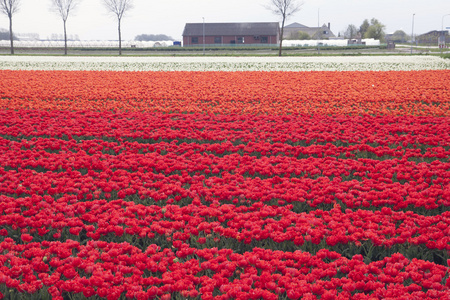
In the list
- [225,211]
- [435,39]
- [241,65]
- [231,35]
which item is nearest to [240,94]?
[225,211]

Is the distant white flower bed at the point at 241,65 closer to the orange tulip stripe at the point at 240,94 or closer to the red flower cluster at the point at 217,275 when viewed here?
the orange tulip stripe at the point at 240,94

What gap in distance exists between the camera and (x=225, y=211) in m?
4.73

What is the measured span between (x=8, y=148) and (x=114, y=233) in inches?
172

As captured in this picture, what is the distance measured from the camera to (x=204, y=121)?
995cm

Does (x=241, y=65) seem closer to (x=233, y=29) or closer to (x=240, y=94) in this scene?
(x=240, y=94)

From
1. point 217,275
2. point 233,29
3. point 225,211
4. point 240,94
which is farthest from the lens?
point 233,29

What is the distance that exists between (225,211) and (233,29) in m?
83.7

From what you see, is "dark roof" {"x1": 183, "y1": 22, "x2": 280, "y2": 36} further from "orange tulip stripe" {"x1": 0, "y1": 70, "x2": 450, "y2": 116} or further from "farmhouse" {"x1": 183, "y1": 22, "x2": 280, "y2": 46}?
"orange tulip stripe" {"x1": 0, "y1": 70, "x2": 450, "y2": 116}

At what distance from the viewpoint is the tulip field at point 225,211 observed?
3.37 m

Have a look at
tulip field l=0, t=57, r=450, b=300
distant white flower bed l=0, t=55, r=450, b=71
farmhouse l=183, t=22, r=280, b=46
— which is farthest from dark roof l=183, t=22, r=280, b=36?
tulip field l=0, t=57, r=450, b=300

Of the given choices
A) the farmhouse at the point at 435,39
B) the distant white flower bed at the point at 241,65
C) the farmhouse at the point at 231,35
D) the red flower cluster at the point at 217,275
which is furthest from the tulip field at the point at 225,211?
the farmhouse at the point at 435,39

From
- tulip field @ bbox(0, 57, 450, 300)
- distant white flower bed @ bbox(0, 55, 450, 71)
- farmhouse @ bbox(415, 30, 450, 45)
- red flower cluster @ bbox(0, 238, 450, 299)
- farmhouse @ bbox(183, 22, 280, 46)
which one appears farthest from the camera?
farmhouse @ bbox(183, 22, 280, 46)

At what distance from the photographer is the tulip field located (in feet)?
11.0

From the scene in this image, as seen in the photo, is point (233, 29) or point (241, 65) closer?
point (241, 65)
